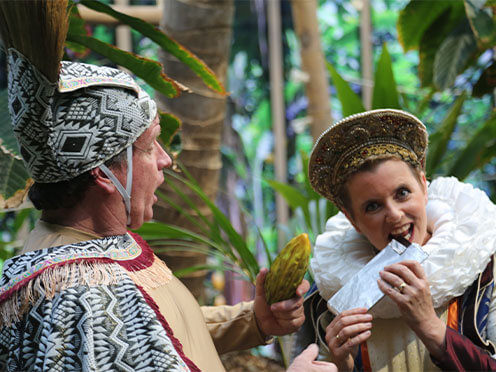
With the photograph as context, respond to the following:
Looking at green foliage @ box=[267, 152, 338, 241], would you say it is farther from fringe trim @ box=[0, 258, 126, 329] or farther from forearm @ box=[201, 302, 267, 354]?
fringe trim @ box=[0, 258, 126, 329]

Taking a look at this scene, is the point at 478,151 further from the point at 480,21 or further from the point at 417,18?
the point at 417,18

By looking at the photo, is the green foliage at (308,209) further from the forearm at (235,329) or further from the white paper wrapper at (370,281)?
the white paper wrapper at (370,281)

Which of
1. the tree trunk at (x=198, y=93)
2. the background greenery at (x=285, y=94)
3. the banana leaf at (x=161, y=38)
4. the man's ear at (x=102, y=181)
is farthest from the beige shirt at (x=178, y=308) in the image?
the background greenery at (x=285, y=94)

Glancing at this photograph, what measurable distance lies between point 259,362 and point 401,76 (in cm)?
308

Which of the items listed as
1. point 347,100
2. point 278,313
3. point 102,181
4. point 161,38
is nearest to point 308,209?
point 347,100

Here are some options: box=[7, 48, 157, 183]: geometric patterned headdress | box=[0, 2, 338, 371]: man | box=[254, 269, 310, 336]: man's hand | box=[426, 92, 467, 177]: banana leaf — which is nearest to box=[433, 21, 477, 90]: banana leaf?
box=[426, 92, 467, 177]: banana leaf

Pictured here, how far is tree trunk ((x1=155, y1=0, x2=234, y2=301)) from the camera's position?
10.0ft

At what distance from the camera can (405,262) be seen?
165 cm

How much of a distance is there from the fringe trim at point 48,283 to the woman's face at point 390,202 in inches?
28.0

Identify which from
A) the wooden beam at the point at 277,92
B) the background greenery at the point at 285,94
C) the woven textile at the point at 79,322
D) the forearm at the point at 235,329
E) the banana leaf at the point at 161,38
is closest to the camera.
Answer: the woven textile at the point at 79,322

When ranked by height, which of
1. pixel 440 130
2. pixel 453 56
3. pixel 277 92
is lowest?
pixel 277 92

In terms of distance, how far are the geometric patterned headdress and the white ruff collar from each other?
0.75 meters

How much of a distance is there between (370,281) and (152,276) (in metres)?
0.58

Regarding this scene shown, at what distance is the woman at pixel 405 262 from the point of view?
164cm
